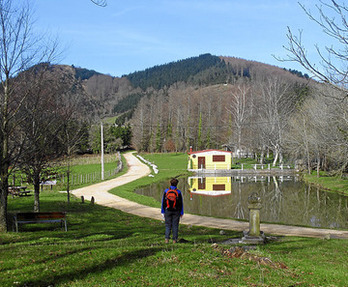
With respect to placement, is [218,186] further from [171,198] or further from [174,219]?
[171,198]

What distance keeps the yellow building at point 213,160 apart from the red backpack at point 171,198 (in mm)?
37014

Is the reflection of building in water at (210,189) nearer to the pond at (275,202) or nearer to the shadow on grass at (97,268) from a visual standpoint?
the pond at (275,202)

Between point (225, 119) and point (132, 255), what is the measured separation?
7926 centimetres

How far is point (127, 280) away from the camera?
527 centimetres

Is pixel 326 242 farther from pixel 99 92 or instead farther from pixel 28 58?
pixel 99 92

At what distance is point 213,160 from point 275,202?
75.6ft

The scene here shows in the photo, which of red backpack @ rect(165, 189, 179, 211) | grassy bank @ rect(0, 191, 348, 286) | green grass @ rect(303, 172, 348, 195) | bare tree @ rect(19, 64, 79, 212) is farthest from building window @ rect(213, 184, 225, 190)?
red backpack @ rect(165, 189, 179, 211)

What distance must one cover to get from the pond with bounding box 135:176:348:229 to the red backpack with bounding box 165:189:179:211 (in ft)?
31.6

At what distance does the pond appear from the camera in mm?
17781

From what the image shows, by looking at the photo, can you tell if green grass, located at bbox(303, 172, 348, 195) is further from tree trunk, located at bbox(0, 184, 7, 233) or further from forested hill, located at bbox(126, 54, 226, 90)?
forested hill, located at bbox(126, 54, 226, 90)

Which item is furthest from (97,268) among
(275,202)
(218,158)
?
(218,158)

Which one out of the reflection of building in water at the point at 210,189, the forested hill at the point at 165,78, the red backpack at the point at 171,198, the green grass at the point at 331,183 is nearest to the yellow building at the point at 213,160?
the reflection of building in water at the point at 210,189

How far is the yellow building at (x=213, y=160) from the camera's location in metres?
45.5

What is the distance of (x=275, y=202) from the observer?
22891mm
